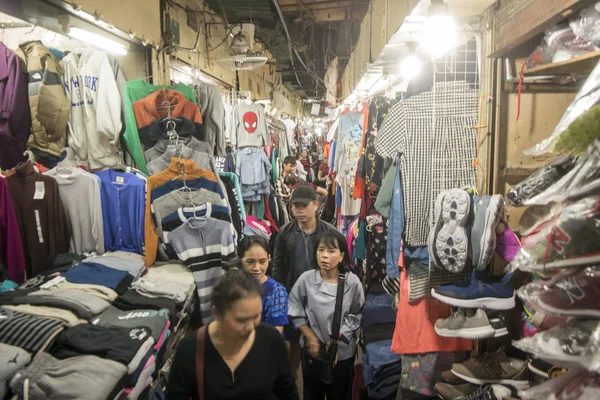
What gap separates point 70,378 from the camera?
1472mm

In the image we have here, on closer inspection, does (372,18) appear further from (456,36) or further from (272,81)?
(272,81)

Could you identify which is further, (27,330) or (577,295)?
(27,330)

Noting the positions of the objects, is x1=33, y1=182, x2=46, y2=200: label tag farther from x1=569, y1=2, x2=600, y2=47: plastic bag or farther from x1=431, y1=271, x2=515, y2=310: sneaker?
x1=569, y1=2, x2=600, y2=47: plastic bag

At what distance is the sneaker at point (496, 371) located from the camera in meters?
2.26

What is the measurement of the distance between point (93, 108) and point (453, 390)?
3.26 meters

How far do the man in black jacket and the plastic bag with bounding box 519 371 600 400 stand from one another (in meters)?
1.85

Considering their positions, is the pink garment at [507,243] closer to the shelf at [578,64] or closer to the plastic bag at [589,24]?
the shelf at [578,64]

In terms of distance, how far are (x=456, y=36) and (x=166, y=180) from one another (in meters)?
2.35

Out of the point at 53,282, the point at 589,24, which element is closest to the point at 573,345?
the point at 589,24

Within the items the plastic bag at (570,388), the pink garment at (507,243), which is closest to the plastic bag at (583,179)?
the plastic bag at (570,388)

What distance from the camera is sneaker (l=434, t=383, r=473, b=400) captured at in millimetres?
2402

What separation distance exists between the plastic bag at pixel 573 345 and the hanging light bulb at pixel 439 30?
1.71 metres

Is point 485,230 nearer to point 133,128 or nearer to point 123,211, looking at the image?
point 123,211

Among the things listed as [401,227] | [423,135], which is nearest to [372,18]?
[423,135]
